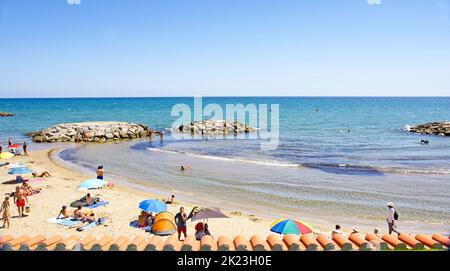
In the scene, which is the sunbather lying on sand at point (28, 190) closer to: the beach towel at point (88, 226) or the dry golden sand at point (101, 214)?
the dry golden sand at point (101, 214)

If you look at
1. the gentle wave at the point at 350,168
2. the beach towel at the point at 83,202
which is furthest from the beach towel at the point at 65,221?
the gentle wave at the point at 350,168

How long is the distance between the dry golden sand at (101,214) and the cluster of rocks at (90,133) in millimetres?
22989

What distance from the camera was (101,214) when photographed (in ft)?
59.7

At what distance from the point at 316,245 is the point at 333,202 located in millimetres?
15478

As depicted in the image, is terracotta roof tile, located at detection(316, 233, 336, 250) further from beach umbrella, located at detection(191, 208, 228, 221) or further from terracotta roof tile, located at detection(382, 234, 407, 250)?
beach umbrella, located at detection(191, 208, 228, 221)

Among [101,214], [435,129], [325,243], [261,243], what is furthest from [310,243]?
[435,129]

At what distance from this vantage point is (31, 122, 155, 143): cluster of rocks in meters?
50.1

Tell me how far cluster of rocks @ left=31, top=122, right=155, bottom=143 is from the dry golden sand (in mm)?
22989

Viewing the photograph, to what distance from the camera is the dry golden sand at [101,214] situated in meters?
15.6

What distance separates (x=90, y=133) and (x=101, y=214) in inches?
1402

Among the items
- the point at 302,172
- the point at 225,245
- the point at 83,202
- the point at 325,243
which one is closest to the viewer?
the point at 225,245

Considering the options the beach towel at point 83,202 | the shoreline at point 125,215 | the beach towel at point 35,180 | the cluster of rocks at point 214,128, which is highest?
the cluster of rocks at point 214,128

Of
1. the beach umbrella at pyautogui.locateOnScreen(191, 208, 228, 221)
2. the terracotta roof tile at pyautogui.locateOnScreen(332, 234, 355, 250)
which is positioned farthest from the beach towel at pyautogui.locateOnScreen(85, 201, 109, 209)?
the terracotta roof tile at pyautogui.locateOnScreen(332, 234, 355, 250)

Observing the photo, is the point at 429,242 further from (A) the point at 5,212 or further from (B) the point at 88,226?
(A) the point at 5,212
